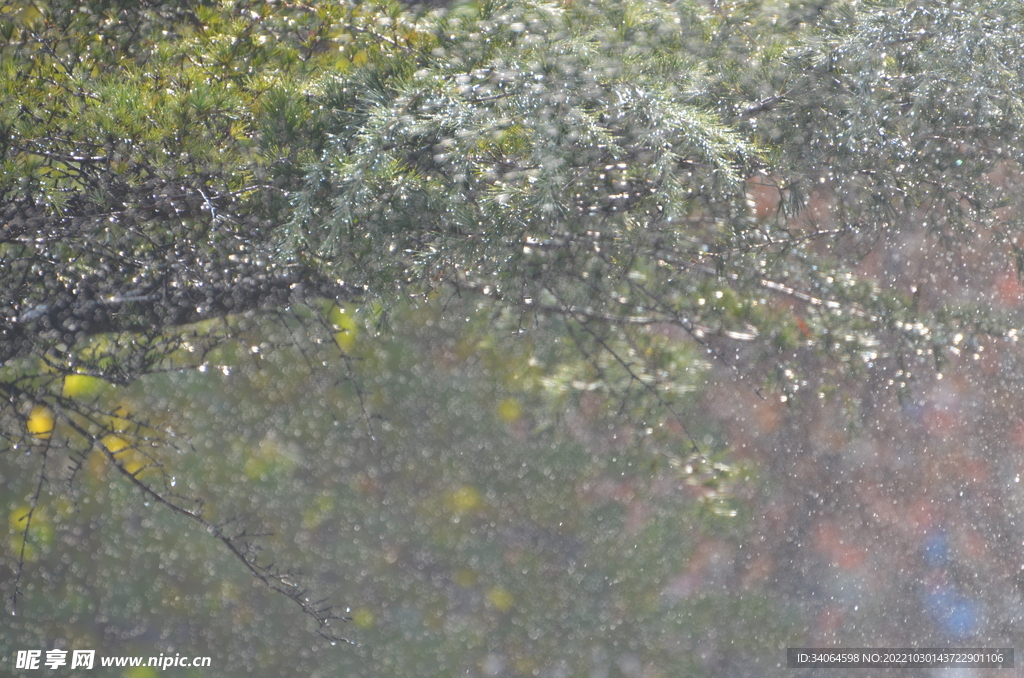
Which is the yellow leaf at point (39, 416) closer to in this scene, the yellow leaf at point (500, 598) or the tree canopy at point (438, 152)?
the tree canopy at point (438, 152)

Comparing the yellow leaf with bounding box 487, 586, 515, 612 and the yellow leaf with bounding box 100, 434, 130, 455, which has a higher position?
the yellow leaf with bounding box 487, 586, 515, 612

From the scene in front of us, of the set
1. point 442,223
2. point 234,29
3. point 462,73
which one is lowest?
point 442,223

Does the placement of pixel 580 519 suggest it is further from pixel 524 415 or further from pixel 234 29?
pixel 234 29

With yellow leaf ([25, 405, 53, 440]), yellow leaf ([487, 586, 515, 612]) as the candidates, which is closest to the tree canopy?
yellow leaf ([25, 405, 53, 440])

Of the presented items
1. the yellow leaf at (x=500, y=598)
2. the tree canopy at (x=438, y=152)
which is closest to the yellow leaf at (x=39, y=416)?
the tree canopy at (x=438, y=152)

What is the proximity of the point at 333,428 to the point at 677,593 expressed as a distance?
4.78ft

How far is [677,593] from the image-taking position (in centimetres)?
328

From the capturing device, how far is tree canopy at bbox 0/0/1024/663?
2.61 ft

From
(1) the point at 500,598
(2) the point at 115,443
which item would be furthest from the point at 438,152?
(1) the point at 500,598

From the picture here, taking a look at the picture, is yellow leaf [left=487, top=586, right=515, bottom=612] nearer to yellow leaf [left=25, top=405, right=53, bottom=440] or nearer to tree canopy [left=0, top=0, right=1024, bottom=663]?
yellow leaf [left=25, top=405, right=53, bottom=440]

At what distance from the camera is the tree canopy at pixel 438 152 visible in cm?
80

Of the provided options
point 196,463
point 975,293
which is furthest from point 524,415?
point 975,293

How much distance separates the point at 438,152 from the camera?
0.80m

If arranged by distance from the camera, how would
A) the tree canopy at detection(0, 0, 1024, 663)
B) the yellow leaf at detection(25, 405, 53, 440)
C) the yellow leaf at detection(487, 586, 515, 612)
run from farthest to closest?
1. the yellow leaf at detection(487, 586, 515, 612)
2. the yellow leaf at detection(25, 405, 53, 440)
3. the tree canopy at detection(0, 0, 1024, 663)
